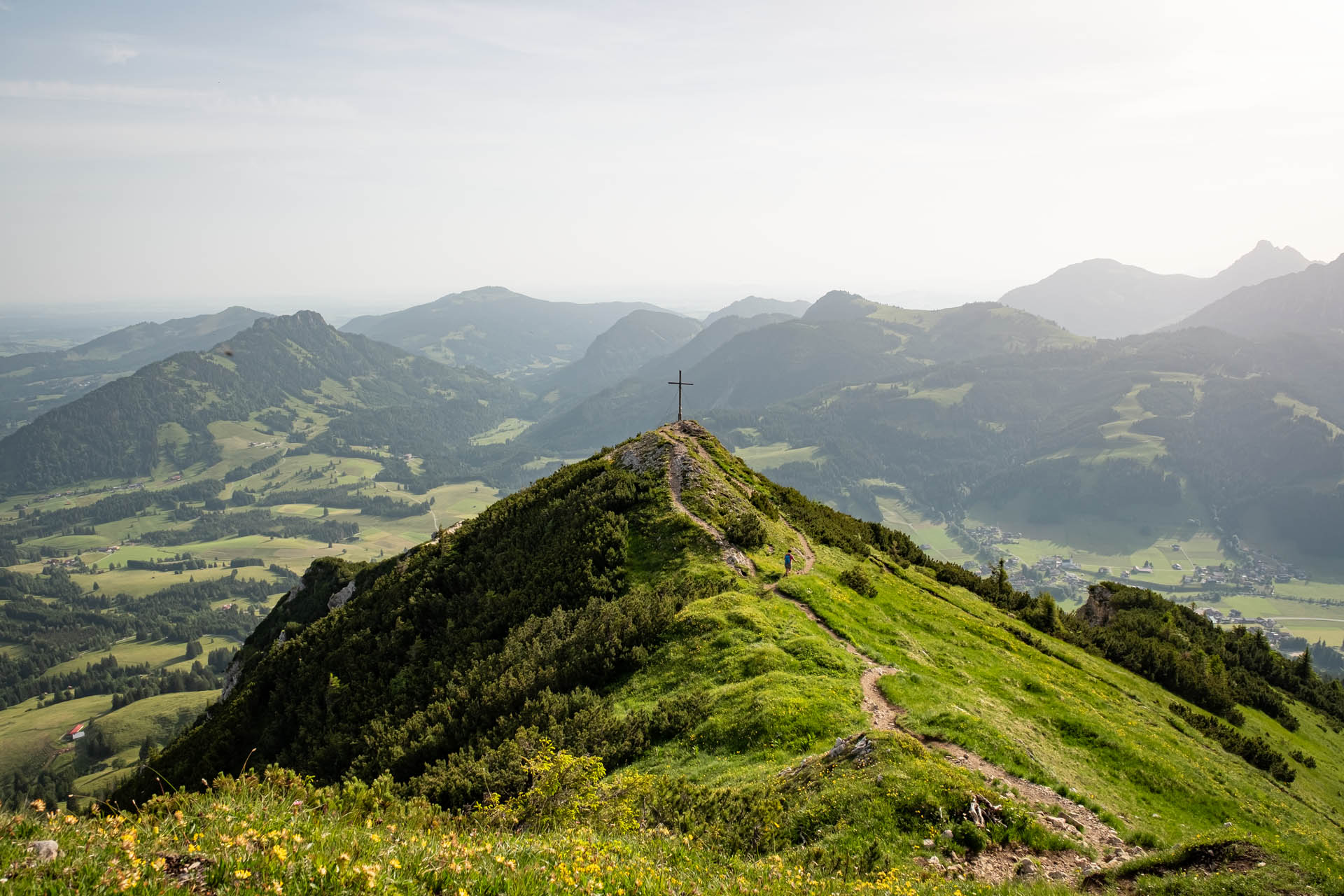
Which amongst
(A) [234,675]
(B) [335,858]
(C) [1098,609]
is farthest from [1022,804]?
(A) [234,675]

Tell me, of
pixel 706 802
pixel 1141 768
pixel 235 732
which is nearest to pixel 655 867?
pixel 706 802

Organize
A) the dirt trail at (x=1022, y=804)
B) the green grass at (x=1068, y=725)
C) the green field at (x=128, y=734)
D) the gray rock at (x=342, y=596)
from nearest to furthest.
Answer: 1. the dirt trail at (x=1022, y=804)
2. the green grass at (x=1068, y=725)
3. the gray rock at (x=342, y=596)
4. the green field at (x=128, y=734)

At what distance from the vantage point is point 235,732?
41688mm

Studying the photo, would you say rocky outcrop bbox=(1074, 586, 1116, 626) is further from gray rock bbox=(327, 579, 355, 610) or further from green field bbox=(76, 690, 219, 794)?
green field bbox=(76, 690, 219, 794)

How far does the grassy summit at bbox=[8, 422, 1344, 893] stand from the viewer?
11492mm

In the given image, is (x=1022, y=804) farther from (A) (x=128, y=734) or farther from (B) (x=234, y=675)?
(A) (x=128, y=734)

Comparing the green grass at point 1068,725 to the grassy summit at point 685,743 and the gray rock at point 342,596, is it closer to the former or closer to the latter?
the grassy summit at point 685,743

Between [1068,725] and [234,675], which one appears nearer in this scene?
[1068,725]

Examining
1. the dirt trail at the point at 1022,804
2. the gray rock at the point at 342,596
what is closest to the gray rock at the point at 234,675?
the gray rock at the point at 342,596

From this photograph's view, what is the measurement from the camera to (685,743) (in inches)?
927

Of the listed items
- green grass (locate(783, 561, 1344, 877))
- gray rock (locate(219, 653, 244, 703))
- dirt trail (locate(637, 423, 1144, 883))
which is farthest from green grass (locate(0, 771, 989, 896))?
gray rock (locate(219, 653, 244, 703))

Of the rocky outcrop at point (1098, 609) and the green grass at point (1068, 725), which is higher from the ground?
the green grass at point (1068, 725)

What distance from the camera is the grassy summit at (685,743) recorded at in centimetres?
1149

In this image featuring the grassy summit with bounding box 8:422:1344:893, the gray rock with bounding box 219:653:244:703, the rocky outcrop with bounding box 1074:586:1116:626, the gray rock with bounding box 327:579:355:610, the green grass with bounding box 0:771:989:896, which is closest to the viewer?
the green grass with bounding box 0:771:989:896
